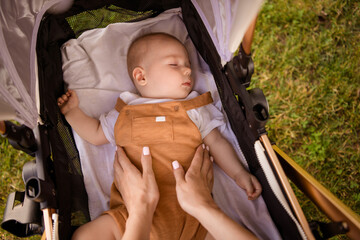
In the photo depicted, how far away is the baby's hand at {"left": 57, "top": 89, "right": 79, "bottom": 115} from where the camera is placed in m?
1.44

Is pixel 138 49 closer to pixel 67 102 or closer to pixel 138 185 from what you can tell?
pixel 67 102

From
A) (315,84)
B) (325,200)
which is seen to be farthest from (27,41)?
(315,84)

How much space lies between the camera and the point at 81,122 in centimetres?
143

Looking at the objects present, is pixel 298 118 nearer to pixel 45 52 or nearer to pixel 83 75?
pixel 83 75

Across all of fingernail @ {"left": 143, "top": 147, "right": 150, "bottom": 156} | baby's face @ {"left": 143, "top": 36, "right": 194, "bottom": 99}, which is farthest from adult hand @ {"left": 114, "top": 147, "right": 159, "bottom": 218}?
baby's face @ {"left": 143, "top": 36, "right": 194, "bottom": 99}

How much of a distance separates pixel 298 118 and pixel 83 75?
1389 millimetres

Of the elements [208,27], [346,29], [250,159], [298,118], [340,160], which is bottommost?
[340,160]

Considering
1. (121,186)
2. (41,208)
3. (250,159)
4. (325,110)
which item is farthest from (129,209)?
(325,110)

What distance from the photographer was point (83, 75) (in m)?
1.58

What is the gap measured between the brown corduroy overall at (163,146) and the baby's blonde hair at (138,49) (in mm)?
258

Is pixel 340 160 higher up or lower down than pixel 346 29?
lower down

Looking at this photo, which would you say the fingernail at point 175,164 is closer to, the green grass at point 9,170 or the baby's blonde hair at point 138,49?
the baby's blonde hair at point 138,49

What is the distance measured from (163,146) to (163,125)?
0.10 metres

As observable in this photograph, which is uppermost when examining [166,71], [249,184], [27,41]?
[27,41]
